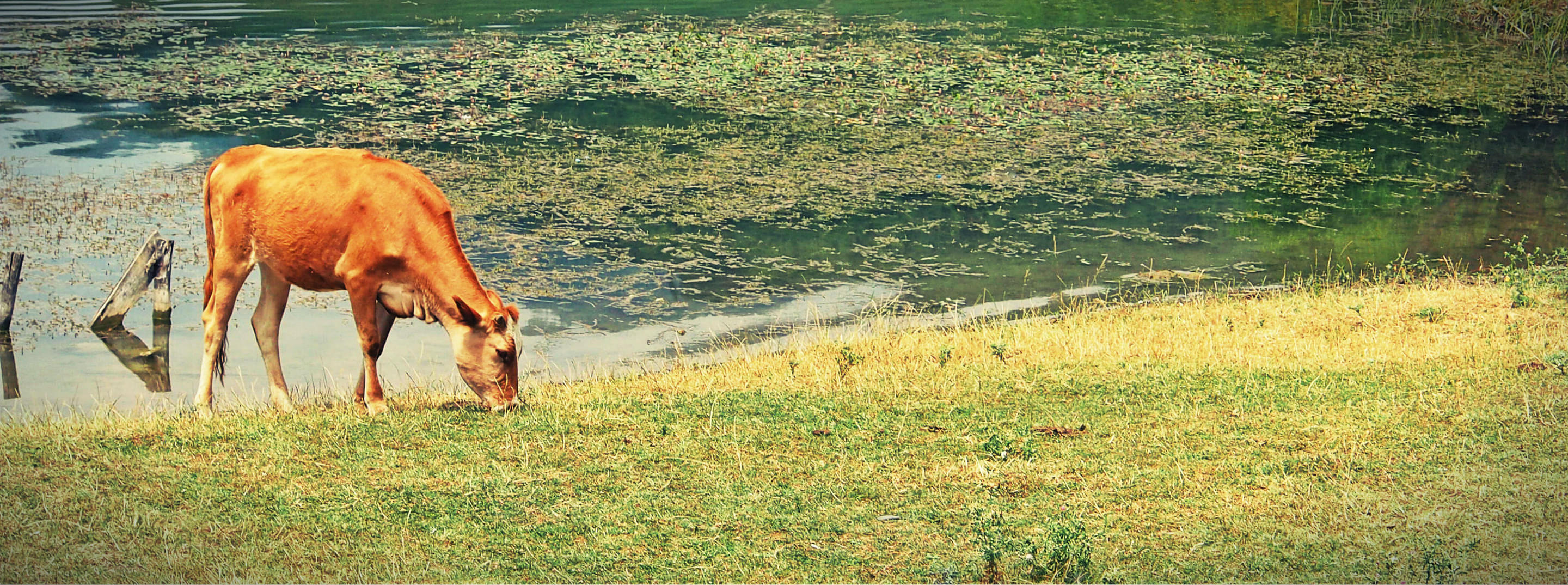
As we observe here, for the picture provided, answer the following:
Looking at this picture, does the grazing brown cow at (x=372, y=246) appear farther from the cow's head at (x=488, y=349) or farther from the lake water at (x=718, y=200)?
the lake water at (x=718, y=200)

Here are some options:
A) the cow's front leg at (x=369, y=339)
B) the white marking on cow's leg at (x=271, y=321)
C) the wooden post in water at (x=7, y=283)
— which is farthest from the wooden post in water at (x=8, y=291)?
the cow's front leg at (x=369, y=339)

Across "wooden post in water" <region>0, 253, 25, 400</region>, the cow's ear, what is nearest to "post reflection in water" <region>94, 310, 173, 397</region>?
"wooden post in water" <region>0, 253, 25, 400</region>

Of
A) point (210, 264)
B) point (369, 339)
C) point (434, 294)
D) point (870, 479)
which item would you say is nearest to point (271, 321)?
point (210, 264)

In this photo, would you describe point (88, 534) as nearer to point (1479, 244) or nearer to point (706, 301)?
point (706, 301)

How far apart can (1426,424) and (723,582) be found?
378cm

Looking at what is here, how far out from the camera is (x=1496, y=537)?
5125mm

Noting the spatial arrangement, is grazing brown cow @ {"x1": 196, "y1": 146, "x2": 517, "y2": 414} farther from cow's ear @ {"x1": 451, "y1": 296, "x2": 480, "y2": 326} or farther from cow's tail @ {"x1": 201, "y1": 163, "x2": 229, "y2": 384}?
cow's tail @ {"x1": 201, "y1": 163, "x2": 229, "y2": 384}

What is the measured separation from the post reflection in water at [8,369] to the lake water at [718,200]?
60 millimetres

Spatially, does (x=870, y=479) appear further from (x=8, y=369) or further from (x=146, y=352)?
(x=8, y=369)

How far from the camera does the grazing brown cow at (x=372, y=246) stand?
6.81 m

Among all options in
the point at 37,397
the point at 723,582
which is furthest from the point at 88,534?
the point at 37,397

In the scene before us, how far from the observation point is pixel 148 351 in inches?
366

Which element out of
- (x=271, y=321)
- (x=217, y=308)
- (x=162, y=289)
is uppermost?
(x=217, y=308)

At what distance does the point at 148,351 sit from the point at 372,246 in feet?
11.4
